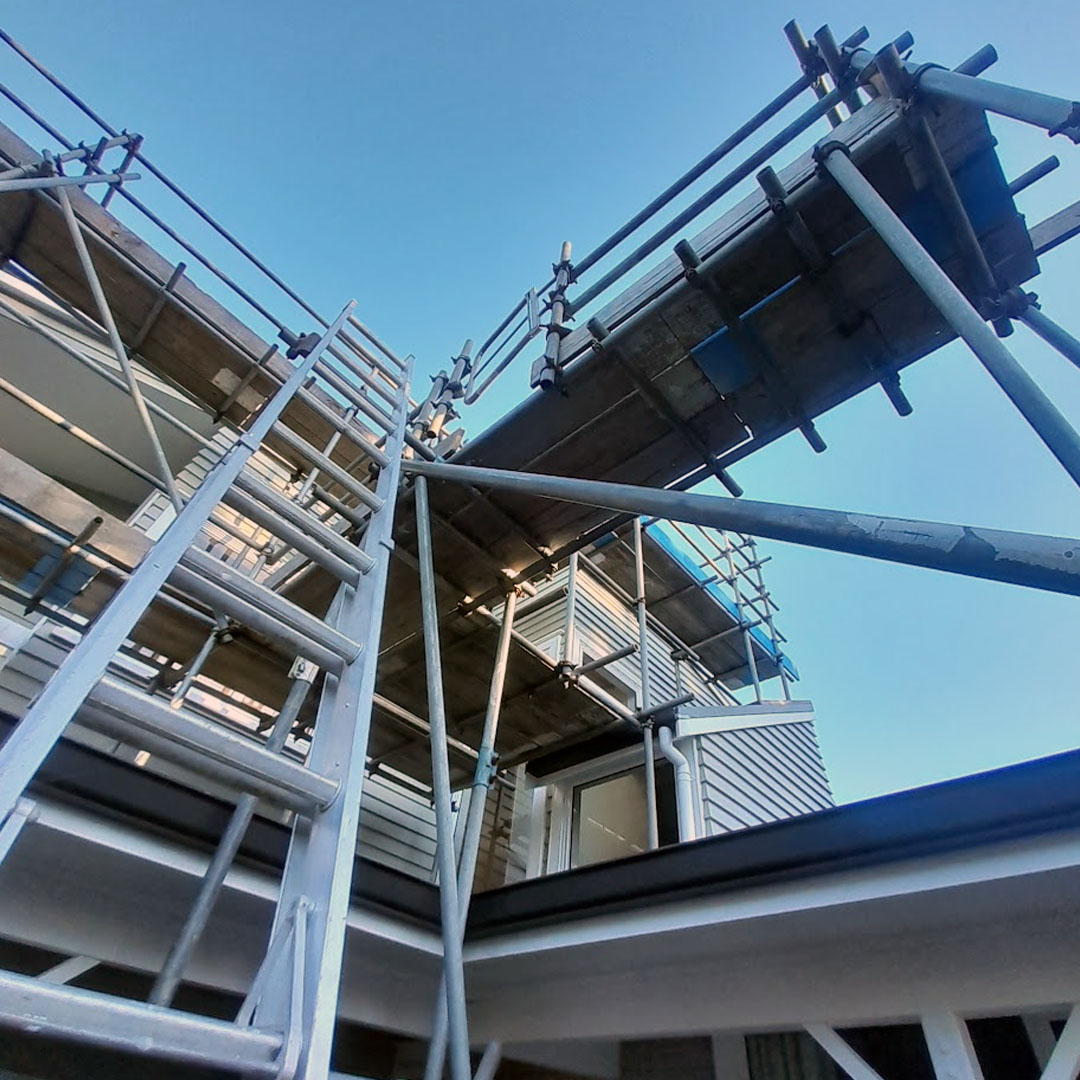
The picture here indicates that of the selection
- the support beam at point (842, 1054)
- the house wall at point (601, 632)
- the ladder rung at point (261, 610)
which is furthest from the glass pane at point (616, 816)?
the ladder rung at point (261, 610)

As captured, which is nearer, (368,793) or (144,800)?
(144,800)

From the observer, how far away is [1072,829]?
5.56 feet

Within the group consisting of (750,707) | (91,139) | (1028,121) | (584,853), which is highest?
(91,139)

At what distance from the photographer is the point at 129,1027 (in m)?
0.94

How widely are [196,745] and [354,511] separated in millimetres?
2381

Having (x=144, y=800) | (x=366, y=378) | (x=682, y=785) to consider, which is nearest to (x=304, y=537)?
(x=144, y=800)

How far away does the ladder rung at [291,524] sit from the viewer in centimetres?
226

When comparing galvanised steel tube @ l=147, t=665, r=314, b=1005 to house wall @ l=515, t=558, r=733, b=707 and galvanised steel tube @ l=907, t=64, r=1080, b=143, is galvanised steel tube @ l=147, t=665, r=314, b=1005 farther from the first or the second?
house wall @ l=515, t=558, r=733, b=707

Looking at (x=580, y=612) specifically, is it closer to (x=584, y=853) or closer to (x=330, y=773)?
(x=584, y=853)

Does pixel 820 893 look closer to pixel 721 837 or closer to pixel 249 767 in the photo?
pixel 721 837

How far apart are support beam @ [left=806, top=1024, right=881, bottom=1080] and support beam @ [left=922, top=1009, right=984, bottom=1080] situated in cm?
21

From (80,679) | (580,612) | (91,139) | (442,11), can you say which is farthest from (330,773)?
(442,11)

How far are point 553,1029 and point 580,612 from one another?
18.4 feet

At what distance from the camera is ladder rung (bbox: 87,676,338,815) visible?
135cm
